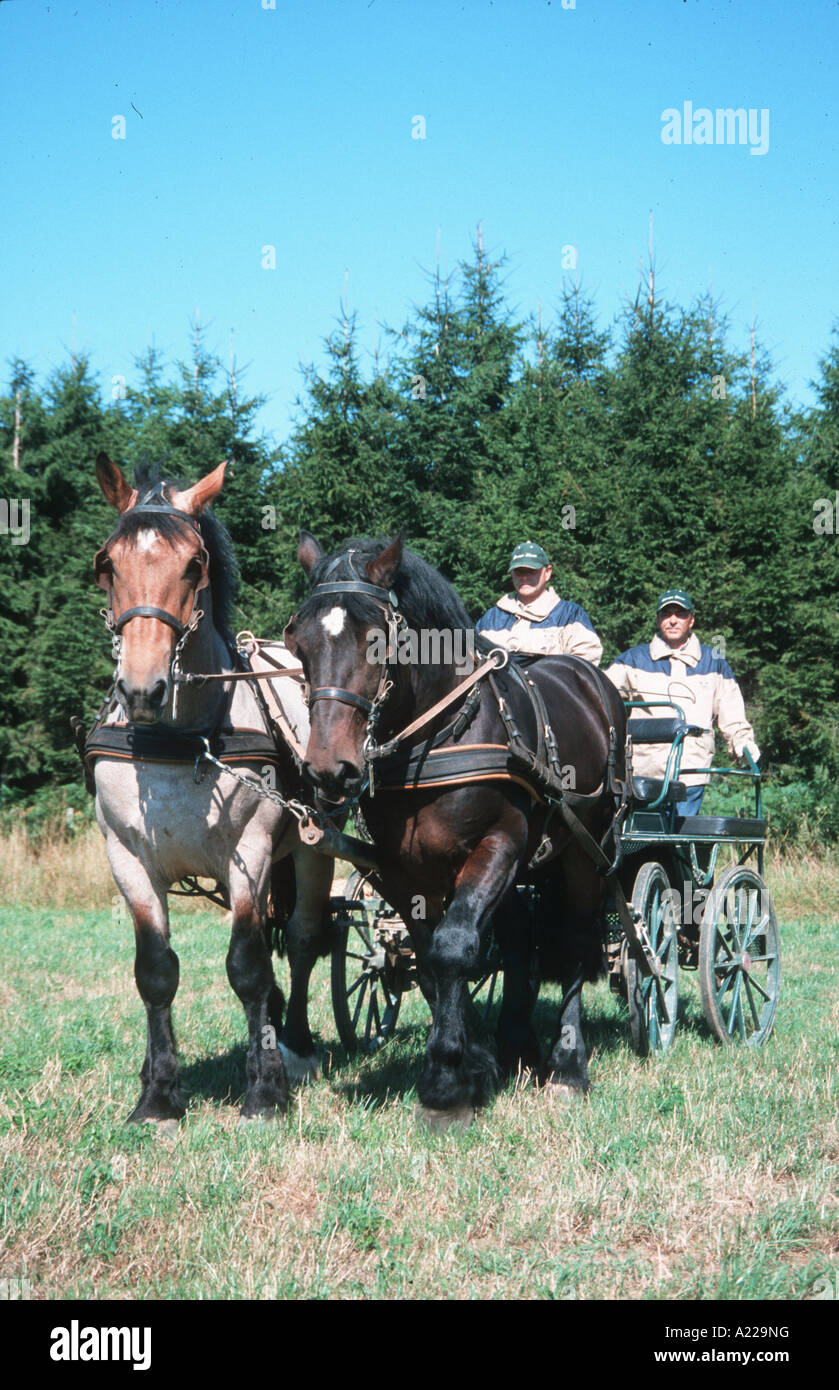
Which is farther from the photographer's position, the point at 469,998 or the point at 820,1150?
the point at 469,998

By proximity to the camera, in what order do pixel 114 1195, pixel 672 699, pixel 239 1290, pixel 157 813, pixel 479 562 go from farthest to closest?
pixel 479 562, pixel 672 699, pixel 157 813, pixel 114 1195, pixel 239 1290

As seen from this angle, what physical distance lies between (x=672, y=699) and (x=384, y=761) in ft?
10.4

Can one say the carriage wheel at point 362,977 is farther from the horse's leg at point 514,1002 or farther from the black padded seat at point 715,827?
the black padded seat at point 715,827

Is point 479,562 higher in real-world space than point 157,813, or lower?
higher

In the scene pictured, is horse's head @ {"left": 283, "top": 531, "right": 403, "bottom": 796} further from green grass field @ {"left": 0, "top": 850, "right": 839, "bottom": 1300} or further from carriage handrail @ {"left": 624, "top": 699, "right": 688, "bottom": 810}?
carriage handrail @ {"left": 624, "top": 699, "right": 688, "bottom": 810}

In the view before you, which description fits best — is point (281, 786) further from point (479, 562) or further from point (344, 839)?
point (479, 562)

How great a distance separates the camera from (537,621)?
20.0 feet

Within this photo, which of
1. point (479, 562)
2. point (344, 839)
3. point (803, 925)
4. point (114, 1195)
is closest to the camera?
point (114, 1195)

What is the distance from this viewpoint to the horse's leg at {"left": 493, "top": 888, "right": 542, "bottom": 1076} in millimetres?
5074

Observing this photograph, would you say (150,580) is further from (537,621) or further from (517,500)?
(517,500)

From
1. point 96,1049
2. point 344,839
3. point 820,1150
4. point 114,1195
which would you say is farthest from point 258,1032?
point 820,1150

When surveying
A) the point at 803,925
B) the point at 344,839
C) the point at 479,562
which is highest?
the point at 479,562

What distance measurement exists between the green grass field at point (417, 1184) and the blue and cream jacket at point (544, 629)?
6.49 feet
